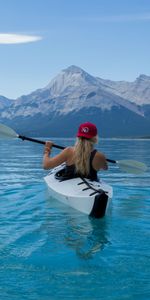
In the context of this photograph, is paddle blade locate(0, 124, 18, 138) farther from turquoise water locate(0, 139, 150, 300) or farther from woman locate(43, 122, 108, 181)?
woman locate(43, 122, 108, 181)

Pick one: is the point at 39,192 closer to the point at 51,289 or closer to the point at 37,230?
the point at 37,230

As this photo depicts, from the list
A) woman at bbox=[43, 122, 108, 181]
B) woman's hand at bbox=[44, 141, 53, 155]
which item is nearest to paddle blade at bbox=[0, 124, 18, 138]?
woman's hand at bbox=[44, 141, 53, 155]

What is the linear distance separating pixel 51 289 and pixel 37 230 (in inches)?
128

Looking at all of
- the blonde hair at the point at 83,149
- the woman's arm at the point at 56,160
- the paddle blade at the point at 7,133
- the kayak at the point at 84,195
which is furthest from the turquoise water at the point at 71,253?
the paddle blade at the point at 7,133

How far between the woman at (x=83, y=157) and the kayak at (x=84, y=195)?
0.26m

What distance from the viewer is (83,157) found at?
10047 millimetres

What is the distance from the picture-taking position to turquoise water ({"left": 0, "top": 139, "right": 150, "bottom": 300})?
560 centimetres

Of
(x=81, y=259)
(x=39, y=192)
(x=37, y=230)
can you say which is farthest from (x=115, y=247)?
A: (x=39, y=192)

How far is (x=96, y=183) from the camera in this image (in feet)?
35.2

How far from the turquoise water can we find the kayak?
21cm

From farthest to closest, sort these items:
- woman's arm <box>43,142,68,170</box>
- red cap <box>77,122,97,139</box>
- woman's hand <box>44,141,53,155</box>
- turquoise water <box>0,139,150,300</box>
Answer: woman's hand <box>44,141,53,155</box>
woman's arm <box>43,142,68,170</box>
red cap <box>77,122,97,139</box>
turquoise water <box>0,139,150,300</box>

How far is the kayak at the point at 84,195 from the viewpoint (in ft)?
32.0

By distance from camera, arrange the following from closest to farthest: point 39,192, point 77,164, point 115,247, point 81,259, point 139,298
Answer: point 139,298 < point 81,259 < point 115,247 < point 77,164 < point 39,192

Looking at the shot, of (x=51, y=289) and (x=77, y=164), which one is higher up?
(x=77, y=164)
